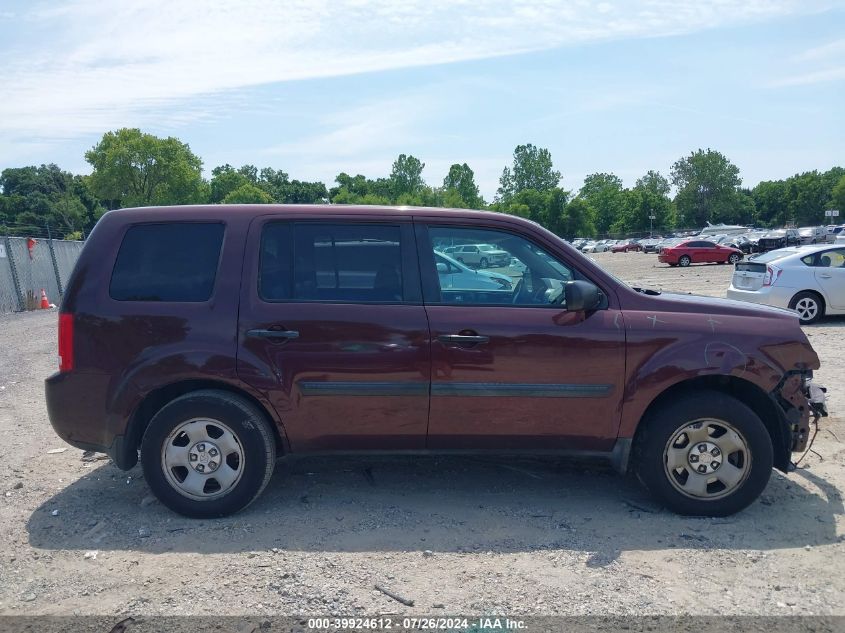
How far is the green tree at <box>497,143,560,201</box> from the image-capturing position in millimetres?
128875

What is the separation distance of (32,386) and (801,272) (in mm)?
11958

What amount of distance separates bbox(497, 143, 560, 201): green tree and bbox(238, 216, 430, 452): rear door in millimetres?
126201

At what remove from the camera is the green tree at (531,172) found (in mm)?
128875

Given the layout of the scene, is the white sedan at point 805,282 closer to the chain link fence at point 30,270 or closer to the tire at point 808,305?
the tire at point 808,305

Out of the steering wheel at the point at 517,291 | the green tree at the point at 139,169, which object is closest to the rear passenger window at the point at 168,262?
the steering wheel at the point at 517,291

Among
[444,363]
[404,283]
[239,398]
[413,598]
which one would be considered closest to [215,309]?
[239,398]

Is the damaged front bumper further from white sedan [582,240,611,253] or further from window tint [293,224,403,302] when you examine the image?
white sedan [582,240,611,253]

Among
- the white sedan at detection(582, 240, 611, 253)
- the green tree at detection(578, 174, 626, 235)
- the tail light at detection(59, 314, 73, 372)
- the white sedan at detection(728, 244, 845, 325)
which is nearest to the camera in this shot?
the tail light at detection(59, 314, 73, 372)

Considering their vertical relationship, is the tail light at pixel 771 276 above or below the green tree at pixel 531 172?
below

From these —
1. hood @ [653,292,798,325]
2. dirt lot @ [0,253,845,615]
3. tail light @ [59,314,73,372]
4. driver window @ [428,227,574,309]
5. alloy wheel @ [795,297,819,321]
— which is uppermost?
driver window @ [428,227,574,309]

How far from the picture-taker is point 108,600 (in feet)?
11.4

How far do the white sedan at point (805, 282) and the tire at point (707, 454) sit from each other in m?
8.48

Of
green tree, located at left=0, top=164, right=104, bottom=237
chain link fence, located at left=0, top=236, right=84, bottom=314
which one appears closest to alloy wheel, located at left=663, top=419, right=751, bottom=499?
chain link fence, located at left=0, top=236, right=84, bottom=314

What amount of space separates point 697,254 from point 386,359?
34737 mm
